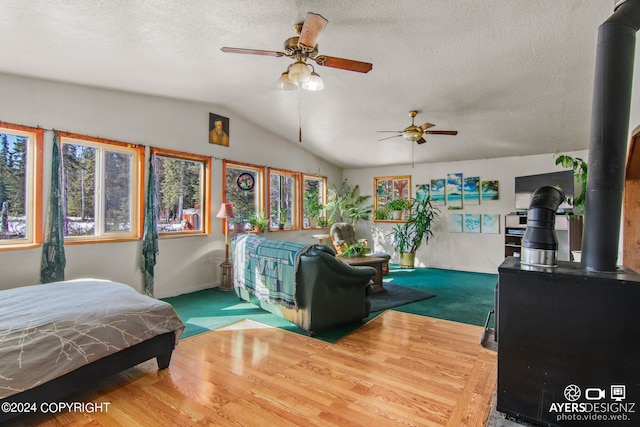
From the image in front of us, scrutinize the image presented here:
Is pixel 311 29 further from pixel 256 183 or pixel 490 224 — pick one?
pixel 490 224

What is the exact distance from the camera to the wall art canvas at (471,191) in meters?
6.53

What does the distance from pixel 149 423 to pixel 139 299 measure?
94 centimetres

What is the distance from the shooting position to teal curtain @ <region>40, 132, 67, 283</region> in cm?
341

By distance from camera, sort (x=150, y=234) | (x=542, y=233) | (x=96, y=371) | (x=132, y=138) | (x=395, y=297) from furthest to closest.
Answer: (x=395, y=297) → (x=150, y=234) → (x=132, y=138) → (x=96, y=371) → (x=542, y=233)

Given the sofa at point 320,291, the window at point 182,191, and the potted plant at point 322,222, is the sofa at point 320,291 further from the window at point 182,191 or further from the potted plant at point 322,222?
the potted plant at point 322,222

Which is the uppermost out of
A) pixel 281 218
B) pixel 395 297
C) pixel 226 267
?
pixel 281 218

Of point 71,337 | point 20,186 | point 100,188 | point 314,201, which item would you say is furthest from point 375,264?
point 20,186

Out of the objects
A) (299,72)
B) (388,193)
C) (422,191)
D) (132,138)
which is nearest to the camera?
(299,72)

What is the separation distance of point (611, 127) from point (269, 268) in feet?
9.93

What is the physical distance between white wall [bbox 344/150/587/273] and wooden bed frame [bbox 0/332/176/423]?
5.97 metres

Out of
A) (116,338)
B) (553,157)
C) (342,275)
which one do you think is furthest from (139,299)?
(553,157)

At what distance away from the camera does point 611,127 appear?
5.00 feet

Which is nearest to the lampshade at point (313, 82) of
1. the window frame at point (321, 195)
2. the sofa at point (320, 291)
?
the sofa at point (320, 291)

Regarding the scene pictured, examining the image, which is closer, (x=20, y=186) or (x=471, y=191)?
(x=20, y=186)
